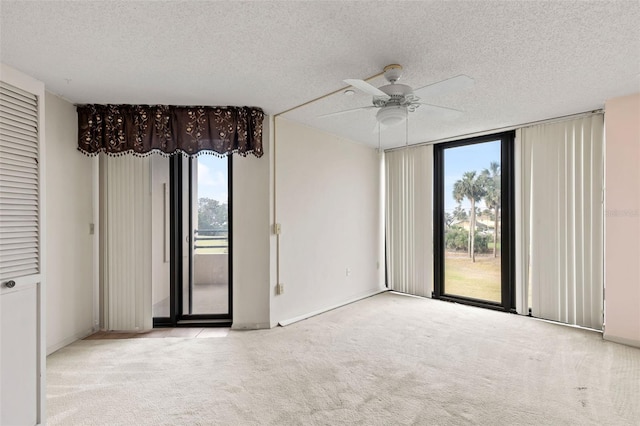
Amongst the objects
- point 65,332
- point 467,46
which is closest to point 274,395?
point 65,332

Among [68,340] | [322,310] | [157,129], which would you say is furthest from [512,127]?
[68,340]

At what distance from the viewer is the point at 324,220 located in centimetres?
427

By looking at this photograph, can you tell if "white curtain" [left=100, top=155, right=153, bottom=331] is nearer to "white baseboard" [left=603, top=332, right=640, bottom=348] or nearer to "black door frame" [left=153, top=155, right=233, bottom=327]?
"black door frame" [left=153, top=155, right=233, bottom=327]

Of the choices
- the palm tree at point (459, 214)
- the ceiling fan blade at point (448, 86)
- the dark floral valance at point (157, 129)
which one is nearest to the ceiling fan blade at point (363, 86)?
the ceiling fan blade at point (448, 86)

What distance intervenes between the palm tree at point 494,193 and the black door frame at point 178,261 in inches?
140

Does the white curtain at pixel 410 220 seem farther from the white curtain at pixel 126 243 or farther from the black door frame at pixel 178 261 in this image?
the white curtain at pixel 126 243

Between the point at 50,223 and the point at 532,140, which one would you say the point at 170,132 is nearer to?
the point at 50,223

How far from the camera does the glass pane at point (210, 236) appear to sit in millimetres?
3666

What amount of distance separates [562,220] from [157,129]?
15.6 feet

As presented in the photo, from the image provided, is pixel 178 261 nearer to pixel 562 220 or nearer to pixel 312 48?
pixel 312 48

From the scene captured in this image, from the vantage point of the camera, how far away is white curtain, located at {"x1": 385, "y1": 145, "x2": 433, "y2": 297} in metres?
4.77

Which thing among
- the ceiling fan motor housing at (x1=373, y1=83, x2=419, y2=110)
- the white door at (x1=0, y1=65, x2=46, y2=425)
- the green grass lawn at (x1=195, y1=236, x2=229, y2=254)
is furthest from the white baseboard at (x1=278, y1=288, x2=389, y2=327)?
the ceiling fan motor housing at (x1=373, y1=83, x2=419, y2=110)

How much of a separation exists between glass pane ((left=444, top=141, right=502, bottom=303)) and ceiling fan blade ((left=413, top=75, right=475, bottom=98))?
268 cm

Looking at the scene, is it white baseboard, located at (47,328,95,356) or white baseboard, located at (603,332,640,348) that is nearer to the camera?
white baseboard, located at (47,328,95,356)
